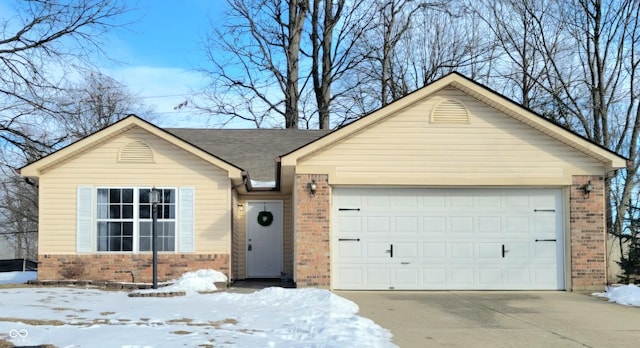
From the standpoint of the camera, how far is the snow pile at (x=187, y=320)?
733cm

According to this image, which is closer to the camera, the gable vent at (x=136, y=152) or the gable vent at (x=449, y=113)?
the gable vent at (x=449, y=113)

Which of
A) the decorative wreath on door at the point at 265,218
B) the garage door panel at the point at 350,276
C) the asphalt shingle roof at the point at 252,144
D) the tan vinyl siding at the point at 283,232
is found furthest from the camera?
the asphalt shingle roof at the point at 252,144

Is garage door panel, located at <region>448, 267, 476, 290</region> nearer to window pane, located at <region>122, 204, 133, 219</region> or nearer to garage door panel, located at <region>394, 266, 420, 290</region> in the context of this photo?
garage door panel, located at <region>394, 266, 420, 290</region>

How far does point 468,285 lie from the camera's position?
13891 mm

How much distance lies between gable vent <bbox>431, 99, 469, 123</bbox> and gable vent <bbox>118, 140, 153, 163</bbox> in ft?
23.1

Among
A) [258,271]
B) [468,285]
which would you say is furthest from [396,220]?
[258,271]

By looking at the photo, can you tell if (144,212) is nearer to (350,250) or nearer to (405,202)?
(350,250)

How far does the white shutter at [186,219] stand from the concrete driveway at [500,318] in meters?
4.17

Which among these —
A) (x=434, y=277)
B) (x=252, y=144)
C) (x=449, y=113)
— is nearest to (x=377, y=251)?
(x=434, y=277)

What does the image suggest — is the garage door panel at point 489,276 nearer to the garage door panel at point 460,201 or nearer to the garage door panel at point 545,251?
the garage door panel at point 545,251

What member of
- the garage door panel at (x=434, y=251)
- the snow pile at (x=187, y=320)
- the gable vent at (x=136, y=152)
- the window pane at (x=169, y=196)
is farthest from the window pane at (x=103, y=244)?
the garage door panel at (x=434, y=251)

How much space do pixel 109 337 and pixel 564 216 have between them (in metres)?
10.8

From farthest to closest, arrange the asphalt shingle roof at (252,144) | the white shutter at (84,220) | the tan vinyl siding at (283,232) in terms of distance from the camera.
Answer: the asphalt shingle roof at (252,144), the tan vinyl siding at (283,232), the white shutter at (84,220)

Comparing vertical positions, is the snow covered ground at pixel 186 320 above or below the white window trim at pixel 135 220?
below
